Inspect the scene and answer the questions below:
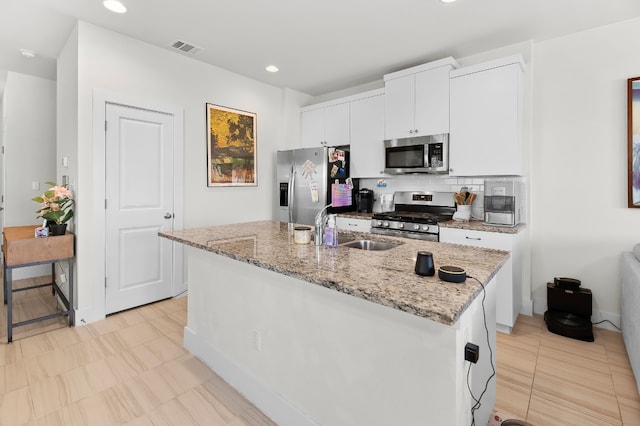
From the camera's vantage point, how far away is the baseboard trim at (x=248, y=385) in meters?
1.66

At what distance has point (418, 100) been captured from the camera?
11.6ft

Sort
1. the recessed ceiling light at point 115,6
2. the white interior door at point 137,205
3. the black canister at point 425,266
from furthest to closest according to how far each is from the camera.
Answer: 1. the white interior door at point 137,205
2. the recessed ceiling light at point 115,6
3. the black canister at point 425,266

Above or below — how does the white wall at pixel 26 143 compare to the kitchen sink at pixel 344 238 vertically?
above

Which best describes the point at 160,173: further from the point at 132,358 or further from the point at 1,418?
the point at 1,418

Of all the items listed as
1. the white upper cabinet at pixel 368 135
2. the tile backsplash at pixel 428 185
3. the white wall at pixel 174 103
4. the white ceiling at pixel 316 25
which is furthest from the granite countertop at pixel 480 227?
the white wall at pixel 174 103

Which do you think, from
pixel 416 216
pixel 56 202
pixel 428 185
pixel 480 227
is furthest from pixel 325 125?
pixel 56 202

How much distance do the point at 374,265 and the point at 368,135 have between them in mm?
2915

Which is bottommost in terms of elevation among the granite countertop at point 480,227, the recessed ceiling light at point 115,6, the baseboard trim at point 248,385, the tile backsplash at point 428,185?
the baseboard trim at point 248,385

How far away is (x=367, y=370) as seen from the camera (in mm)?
1338

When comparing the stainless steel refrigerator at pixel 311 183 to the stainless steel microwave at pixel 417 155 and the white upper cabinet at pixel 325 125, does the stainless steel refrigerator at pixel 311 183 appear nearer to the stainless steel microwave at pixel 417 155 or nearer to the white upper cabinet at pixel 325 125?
the white upper cabinet at pixel 325 125

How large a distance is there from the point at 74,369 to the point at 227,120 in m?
2.92

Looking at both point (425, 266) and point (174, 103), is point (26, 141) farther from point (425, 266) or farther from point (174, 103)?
point (425, 266)

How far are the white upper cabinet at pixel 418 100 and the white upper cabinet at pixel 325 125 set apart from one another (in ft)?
2.30

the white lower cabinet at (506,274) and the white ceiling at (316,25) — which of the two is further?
the white lower cabinet at (506,274)
